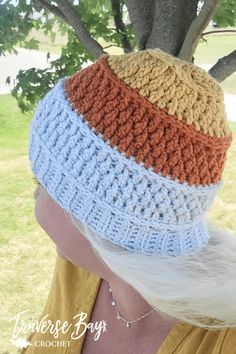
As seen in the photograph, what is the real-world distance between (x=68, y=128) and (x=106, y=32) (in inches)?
58.6

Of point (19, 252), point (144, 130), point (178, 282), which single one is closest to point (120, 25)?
point (144, 130)

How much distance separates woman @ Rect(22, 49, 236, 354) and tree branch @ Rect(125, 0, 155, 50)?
2.89 ft

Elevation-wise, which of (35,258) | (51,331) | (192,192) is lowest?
(35,258)

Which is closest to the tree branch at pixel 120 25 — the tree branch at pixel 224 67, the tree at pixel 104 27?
the tree at pixel 104 27

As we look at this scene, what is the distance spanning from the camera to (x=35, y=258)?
15.0ft

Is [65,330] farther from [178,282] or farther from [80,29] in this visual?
[80,29]

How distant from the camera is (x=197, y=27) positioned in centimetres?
188

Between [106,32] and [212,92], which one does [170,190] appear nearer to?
[212,92]

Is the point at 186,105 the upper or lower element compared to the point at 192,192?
upper

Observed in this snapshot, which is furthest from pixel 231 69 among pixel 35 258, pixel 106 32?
pixel 35 258

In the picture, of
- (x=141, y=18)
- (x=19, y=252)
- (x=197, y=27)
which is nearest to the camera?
(x=197, y=27)

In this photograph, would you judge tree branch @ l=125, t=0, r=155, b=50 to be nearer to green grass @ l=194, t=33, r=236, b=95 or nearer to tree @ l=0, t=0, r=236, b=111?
tree @ l=0, t=0, r=236, b=111

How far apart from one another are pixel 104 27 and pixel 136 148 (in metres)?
1.57

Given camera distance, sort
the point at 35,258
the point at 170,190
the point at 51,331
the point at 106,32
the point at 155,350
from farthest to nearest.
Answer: the point at 35,258 → the point at 106,32 → the point at 51,331 → the point at 155,350 → the point at 170,190
